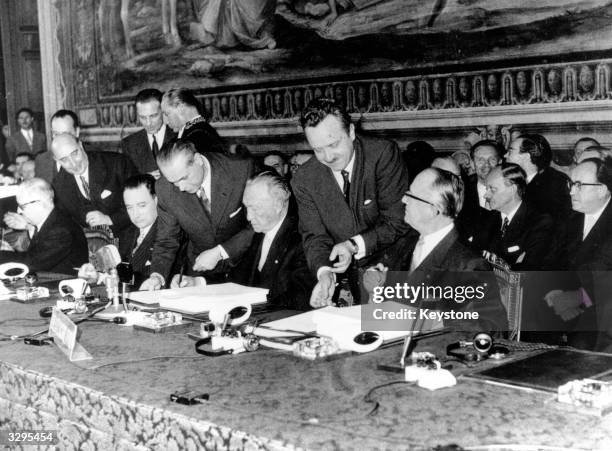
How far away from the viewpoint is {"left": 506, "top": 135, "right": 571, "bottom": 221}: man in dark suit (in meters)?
4.52

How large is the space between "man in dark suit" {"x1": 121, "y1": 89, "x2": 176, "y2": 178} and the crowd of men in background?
0.69m

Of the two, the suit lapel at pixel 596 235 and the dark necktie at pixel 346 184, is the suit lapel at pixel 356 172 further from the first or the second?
the suit lapel at pixel 596 235

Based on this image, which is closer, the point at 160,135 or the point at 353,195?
the point at 353,195

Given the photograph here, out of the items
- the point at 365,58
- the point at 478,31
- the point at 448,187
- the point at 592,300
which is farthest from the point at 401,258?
the point at 365,58

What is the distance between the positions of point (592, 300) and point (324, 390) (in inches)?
85.5

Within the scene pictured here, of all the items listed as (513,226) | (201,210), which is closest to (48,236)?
(201,210)

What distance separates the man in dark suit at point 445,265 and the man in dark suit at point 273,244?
48 cm

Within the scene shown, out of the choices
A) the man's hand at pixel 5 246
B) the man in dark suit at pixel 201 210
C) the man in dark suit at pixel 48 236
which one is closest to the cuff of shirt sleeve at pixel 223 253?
the man in dark suit at pixel 201 210

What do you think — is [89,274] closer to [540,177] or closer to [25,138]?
[540,177]

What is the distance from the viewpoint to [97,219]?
505 centimetres

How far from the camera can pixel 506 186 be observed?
4.27 m

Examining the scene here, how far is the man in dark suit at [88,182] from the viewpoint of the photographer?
518 centimetres

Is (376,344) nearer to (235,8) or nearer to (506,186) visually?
(506,186)

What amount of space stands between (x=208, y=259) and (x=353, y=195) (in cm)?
Answer: 78
